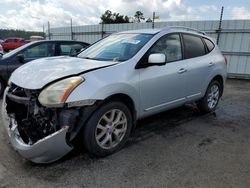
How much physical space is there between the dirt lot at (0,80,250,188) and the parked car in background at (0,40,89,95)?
2.40 metres

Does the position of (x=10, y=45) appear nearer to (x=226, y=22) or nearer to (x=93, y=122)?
(x=226, y=22)

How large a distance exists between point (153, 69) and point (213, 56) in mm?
1918

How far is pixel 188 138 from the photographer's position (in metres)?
3.48

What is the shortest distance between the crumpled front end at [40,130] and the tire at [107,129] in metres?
0.23

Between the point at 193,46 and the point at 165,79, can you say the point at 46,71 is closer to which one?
the point at 165,79

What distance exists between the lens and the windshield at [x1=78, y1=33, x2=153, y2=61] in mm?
3195

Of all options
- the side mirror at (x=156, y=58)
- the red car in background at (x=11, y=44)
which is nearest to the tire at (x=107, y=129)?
Answer: the side mirror at (x=156, y=58)

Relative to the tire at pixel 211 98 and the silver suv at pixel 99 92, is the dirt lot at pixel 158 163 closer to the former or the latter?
the silver suv at pixel 99 92

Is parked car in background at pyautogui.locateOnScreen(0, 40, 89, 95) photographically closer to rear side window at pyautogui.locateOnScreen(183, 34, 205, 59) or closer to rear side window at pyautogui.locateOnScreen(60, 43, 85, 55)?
rear side window at pyautogui.locateOnScreen(60, 43, 85, 55)

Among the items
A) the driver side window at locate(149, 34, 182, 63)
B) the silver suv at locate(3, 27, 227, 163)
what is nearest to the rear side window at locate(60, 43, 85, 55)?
the silver suv at locate(3, 27, 227, 163)

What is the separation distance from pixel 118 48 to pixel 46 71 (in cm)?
121

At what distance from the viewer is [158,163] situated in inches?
108

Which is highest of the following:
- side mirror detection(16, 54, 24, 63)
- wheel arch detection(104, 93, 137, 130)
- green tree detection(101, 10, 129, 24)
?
green tree detection(101, 10, 129, 24)

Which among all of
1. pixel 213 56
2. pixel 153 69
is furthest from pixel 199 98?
pixel 153 69
